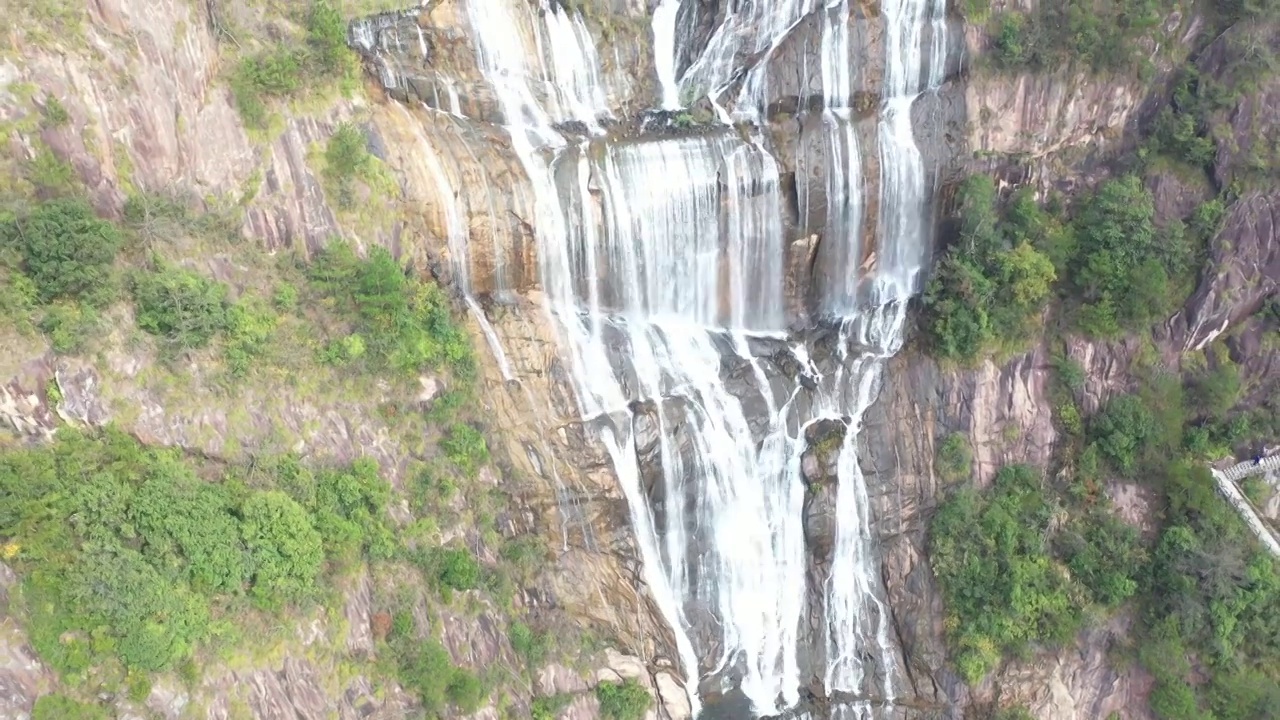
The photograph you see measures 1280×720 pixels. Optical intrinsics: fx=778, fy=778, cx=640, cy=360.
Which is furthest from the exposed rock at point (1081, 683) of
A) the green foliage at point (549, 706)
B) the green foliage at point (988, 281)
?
the green foliage at point (549, 706)

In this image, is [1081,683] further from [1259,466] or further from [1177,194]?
[1177,194]

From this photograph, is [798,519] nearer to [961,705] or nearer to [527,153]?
[961,705]

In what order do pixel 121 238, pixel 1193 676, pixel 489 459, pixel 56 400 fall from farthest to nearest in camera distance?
pixel 1193 676 < pixel 489 459 < pixel 121 238 < pixel 56 400

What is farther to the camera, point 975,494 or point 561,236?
point 975,494

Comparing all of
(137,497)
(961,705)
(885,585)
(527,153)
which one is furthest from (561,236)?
(961,705)

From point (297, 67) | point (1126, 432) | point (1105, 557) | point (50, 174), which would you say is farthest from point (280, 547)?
point (1126, 432)

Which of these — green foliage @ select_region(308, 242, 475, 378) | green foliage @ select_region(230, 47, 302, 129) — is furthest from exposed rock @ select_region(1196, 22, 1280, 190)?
green foliage @ select_region(230, 47, 302, 129)
